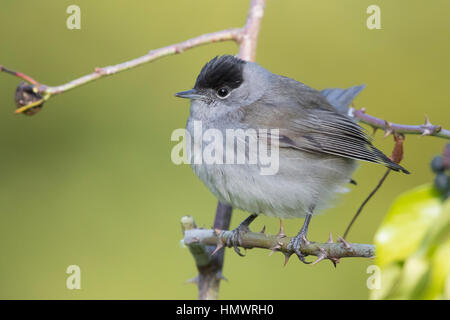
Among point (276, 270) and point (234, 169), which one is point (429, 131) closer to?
point (234, 169)

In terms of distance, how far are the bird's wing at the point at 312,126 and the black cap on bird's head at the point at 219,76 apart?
0.56ft

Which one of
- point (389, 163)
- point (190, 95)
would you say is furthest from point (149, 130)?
point (389, 163)

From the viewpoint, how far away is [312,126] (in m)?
2.95

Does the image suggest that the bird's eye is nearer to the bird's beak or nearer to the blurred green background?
the bird's beak

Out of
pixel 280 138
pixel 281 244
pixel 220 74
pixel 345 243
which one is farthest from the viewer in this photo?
pixel 220 74

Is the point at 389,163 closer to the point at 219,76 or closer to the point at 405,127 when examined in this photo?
the point at 405,127

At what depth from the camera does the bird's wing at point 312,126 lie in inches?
111

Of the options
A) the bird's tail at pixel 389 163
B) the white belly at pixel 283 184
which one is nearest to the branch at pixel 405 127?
the bird's tail at pixel 389 163

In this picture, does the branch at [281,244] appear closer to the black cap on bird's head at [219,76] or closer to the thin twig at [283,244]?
the thin twig at [283,244]

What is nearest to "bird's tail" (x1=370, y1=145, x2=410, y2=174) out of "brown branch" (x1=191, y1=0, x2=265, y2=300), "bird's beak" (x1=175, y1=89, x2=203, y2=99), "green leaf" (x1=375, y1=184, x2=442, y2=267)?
"brown branch" (x1=191, y1=0, x2=265, y2=300)

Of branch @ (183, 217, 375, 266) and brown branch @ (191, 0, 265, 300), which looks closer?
branch @ (183, 217, 375, 266)

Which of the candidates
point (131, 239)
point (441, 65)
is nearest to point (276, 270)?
point (131, 239)

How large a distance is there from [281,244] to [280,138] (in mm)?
777

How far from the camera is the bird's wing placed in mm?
2812
